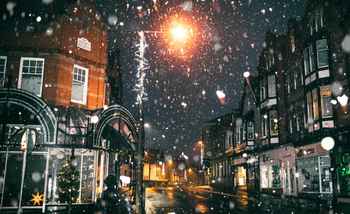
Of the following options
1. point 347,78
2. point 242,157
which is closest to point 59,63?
point 347,78

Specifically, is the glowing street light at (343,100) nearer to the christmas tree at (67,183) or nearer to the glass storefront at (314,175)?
the glass storefront at (314,175)

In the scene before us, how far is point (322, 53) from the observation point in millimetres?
28719

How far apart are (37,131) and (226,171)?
45.8m

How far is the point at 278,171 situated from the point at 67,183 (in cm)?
2665

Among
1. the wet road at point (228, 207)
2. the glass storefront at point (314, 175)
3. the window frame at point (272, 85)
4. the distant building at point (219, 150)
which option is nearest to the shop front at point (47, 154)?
the wet road at point (228, 207)

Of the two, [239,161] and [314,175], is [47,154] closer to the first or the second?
[314,175]

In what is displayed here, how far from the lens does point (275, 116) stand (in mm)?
38438

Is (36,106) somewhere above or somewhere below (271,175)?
above

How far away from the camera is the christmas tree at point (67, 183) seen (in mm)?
16392

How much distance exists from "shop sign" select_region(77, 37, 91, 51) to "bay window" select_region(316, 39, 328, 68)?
18702 mm

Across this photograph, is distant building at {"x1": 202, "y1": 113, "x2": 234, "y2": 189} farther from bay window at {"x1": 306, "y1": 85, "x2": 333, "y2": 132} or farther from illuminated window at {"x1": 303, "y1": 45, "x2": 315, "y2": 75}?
bay window at {"x1": 306, "y1": 85, "x2": 333, "y2": 132}

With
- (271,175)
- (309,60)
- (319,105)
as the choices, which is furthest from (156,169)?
(319,105)

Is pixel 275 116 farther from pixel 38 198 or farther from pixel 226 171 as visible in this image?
pixel 38 198

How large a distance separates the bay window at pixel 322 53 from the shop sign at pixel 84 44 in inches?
736
